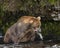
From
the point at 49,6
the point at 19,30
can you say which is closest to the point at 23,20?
the point at 19,30

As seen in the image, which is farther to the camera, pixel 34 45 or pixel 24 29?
pixel 24 29

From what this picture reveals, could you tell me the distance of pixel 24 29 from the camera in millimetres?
11461

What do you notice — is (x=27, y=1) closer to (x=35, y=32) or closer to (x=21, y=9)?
(x=21, y=9)

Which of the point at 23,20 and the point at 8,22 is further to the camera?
the point at 8,22

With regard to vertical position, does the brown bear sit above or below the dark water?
above

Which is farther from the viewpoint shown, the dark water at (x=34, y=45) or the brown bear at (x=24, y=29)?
the brown bear at (x=24, y=29)

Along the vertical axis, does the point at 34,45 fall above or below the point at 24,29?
below

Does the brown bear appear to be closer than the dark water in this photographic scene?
No

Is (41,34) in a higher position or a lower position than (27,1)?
lower

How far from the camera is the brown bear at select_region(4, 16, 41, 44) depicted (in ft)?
37.7

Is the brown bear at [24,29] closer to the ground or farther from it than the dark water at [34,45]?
farther from it

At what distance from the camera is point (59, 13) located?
39.9ft

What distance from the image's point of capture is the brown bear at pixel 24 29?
11484 mm

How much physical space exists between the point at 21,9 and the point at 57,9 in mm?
1075
